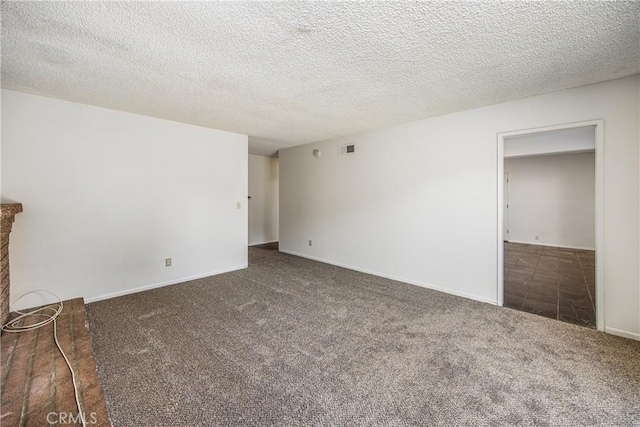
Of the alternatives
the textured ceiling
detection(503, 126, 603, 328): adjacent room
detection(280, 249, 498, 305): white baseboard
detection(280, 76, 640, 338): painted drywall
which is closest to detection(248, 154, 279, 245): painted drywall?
detection(280, 76, 640, 338): painted drywall

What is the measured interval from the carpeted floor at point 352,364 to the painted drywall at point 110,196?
61 cm

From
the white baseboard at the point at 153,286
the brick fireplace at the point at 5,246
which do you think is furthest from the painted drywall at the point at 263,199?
the brick fireplace at the point at 5,246

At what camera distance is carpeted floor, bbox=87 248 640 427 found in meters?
1.58

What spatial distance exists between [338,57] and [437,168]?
224 cm

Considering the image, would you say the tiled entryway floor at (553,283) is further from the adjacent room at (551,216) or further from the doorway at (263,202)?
the doorway at (263,202)

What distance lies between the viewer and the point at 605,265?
2.55 m

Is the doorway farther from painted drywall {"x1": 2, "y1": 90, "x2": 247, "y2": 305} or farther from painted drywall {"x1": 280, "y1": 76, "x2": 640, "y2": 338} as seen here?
painted drywall {"x1": 2, "y1": 90, "x2": 247, "y2": 305}

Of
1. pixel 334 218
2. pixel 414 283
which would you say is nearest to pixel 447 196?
pixel 414 283

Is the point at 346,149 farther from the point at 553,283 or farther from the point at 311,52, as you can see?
the point at 553,283

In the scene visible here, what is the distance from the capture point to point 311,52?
196cm

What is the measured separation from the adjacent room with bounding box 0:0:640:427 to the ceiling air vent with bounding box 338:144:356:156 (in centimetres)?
5

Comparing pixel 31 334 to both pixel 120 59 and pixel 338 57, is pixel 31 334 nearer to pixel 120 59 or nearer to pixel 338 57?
pixel 120 59

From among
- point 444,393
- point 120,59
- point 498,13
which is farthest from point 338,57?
point 444,393

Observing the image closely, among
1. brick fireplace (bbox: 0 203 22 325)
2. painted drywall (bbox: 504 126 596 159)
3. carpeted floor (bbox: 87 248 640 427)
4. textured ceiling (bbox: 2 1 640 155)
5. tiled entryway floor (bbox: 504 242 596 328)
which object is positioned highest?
painted drywall (bbox: 504 126 596 159)
